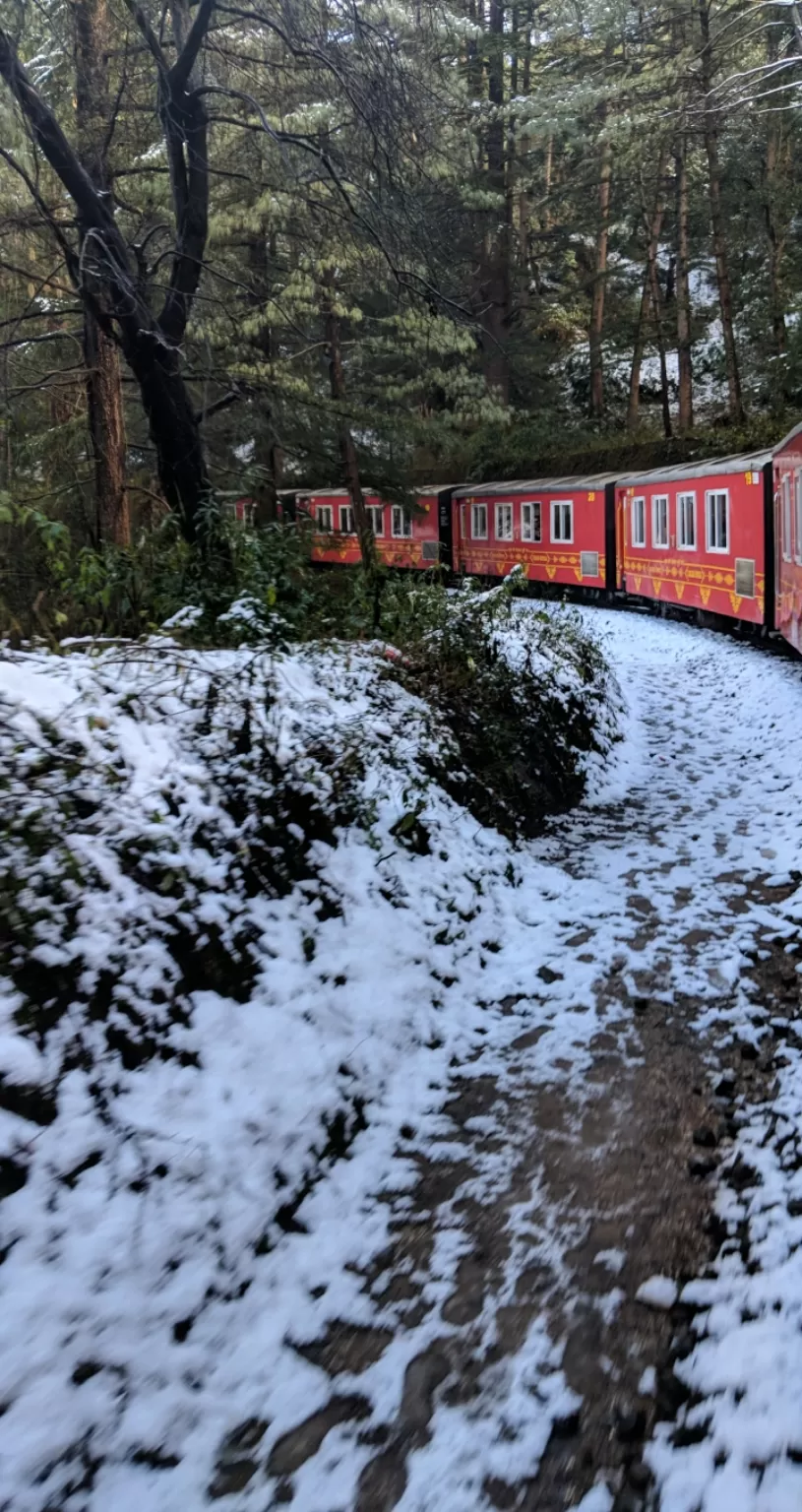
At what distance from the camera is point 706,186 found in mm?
28875

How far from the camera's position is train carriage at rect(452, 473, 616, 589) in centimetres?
1995

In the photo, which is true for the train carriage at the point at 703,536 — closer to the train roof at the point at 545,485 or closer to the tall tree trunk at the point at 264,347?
the train roof at the point at 545,485

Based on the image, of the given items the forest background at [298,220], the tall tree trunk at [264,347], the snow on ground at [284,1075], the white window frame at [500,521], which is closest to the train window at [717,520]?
the forest background at [298,220]

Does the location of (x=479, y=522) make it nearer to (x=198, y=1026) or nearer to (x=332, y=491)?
(x=332, y=491)

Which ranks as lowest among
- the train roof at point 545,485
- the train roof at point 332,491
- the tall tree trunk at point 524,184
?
the train roof at point 545,485

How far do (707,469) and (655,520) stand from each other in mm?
2276

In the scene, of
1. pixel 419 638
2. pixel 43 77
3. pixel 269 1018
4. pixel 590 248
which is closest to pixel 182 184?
pixel 43 77

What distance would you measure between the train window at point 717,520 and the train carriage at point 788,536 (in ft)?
5.98

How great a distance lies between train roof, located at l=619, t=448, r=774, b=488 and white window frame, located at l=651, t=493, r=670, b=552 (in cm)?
27

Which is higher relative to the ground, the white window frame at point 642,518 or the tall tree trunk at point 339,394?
the tall tree trunk at point 339,394

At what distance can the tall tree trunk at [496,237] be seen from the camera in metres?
25.4

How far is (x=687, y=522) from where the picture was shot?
52.1 feet

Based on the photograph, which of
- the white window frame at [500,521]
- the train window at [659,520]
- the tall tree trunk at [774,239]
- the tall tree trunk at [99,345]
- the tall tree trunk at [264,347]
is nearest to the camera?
the tall tree trunk at [99,345]

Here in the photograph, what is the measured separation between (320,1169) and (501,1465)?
1.21 meters
